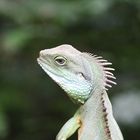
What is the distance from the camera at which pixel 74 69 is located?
363 cm

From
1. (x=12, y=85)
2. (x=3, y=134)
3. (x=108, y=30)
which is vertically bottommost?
(x=3, y=134)

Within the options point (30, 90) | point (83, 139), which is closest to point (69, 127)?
point (83, 139)

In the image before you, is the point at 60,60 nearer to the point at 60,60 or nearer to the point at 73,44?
the point at 60,60

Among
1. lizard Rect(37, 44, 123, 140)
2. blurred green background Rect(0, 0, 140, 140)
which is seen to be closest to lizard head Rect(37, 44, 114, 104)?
lizard Rect(37, 44, 123, 140)

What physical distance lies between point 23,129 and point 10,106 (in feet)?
1.00

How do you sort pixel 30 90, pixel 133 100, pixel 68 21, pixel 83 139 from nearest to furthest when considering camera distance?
pixel 83 139, pixel 133 100, pixel 68 21, pixel 30 90

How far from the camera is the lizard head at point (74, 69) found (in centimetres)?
358

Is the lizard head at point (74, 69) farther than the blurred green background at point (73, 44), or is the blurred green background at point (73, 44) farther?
the blurred green background at point (73, 44)

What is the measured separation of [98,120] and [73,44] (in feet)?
7.29

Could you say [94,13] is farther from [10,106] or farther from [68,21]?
[10,106]

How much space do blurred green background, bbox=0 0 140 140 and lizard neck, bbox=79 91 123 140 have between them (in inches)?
73.9

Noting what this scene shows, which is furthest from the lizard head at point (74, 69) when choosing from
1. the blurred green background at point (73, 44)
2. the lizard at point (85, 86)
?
the blurred green background at point (73, 44)

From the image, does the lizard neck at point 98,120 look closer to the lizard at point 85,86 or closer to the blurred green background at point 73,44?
the lizard at point 85,86

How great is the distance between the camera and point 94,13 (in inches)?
225
